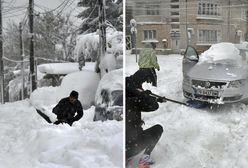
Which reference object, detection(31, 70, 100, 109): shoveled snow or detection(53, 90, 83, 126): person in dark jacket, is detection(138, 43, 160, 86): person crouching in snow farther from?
detection(53, 90, 83, 126): person in dark jacket

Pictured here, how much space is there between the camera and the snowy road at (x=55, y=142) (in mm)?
1791

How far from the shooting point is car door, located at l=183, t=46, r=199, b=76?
175 cm

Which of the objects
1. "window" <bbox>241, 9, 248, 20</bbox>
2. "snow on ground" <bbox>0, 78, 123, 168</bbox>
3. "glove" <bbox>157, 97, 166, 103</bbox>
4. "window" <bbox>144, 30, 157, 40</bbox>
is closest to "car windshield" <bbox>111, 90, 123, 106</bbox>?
"snow on ground" <bbox>0, 78, 123, 168</bbox>

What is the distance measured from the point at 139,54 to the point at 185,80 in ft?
0.97

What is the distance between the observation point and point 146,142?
5.73 feet

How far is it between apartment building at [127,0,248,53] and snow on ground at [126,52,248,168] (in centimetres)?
12

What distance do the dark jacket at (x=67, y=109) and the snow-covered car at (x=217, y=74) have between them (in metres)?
0.63

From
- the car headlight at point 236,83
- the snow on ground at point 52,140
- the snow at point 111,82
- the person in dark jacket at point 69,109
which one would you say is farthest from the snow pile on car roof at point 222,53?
the person in dark jacket at point 69,109

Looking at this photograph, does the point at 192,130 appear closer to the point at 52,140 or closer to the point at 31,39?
the point at 52,140

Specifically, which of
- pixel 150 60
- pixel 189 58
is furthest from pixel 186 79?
pixel 150 60

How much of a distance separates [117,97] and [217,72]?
0.58 m

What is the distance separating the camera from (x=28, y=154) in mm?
1822

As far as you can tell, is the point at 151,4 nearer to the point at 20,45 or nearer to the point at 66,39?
the point at 66,39

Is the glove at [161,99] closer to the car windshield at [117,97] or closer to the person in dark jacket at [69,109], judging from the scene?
the car windshield at [117,97]
